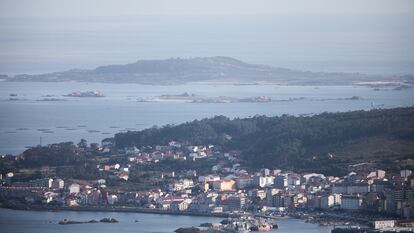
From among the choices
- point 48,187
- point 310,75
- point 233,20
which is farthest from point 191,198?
point 233,20

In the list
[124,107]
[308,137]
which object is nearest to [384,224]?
[308,137]

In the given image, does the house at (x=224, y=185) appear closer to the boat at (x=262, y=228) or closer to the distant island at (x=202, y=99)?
the boat at (x=262, y=228)

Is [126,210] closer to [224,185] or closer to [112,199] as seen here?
[112,199]

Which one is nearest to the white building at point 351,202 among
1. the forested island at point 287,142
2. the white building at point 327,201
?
the white building at point 327,201

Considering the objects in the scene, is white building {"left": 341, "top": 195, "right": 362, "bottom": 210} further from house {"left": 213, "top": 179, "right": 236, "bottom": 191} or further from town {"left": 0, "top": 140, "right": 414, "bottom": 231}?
house {"left": 213, "top": 179, "right": 236, "bottom": 191}

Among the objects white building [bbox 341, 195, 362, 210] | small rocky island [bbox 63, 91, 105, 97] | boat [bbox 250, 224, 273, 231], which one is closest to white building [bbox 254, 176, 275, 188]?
white building [bbox 341, 195, 362, 210]

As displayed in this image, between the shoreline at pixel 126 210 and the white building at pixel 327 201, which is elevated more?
the white building at pixel 327 201
